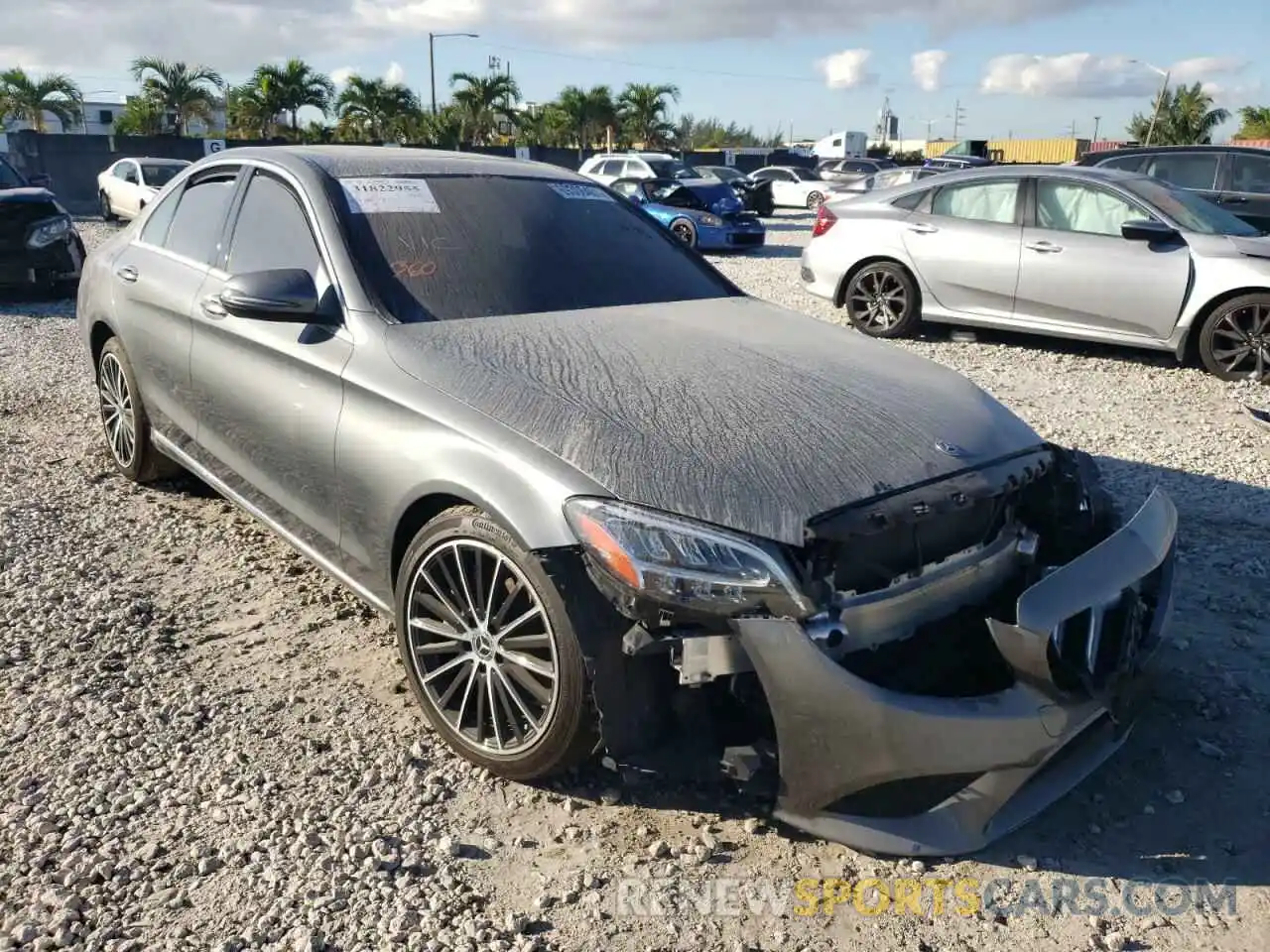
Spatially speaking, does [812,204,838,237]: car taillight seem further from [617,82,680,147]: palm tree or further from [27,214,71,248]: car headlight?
[617,82,680,147]: palm tree

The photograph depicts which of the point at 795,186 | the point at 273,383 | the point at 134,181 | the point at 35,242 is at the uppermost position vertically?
the point at 795,186

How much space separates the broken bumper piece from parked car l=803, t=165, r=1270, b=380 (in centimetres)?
589

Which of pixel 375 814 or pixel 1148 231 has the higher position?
pixel 1148 231

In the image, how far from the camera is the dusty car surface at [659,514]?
2.30 m

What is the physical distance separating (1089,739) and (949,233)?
22.5 ft

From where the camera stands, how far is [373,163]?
374 centimetres

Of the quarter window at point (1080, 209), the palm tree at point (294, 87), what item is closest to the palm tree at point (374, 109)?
the palm tree at point (294, 87)

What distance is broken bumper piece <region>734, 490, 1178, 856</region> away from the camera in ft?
7.25

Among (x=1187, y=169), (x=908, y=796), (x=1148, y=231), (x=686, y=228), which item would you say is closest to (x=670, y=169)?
(x=686, y=228)

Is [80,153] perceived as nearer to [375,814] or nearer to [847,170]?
[847,170]

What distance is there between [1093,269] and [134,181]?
1755 cm

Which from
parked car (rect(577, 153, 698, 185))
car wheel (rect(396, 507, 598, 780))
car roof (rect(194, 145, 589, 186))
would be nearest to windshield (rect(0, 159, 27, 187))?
car roof (rect(194, 145, 589, 186))

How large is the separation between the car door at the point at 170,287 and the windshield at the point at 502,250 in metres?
0.93

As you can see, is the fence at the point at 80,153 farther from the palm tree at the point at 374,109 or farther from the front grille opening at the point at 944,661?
the front grille opening at the point at 944,661
